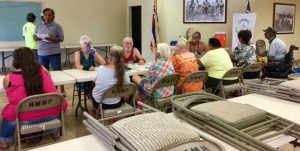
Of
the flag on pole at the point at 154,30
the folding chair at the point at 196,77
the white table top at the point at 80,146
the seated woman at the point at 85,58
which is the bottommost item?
the white table top at the point at 80,146

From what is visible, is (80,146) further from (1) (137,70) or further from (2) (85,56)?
(2) (85,56)

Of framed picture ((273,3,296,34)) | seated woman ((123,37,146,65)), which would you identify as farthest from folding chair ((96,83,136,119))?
framed picture ((273,3,296,34))

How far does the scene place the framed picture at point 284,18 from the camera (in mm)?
Answer: 8716

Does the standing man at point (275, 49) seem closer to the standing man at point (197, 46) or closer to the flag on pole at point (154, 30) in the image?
the standing man at point (197, 46)

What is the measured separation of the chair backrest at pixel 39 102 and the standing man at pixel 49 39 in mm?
2634

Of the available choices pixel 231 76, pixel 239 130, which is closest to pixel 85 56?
pixel 231 76

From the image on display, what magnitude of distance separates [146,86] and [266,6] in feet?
21.0

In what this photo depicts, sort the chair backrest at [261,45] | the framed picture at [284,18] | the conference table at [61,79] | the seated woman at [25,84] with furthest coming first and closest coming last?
1. the framed picture at [284,18]
2. the chair backrest at [261,45]
3. the conference table at [61,79]
4. the seated woman at [25,84]

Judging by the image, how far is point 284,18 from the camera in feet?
29.6

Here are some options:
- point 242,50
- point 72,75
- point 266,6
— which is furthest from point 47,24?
point 266,6

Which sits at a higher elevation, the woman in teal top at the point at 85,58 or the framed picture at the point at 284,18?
the framed picture at the point at 284,18

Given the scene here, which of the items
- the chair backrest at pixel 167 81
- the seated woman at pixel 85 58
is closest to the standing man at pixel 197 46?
the seated woman at pixel 85 58

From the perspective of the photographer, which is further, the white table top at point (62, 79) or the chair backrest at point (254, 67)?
the chair backrest at point (254, 67)

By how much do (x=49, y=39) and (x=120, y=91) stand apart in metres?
2.54
